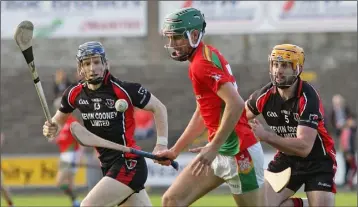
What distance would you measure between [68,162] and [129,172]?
7.51m

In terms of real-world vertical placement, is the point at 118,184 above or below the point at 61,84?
above

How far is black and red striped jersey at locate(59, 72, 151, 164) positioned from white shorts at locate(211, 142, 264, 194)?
3.91 ft

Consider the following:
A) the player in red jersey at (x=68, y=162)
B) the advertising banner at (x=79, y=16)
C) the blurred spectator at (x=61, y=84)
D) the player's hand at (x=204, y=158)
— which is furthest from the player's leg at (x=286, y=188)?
the advertising banner at (x=79, y=16)

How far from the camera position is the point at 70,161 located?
15.5 meters

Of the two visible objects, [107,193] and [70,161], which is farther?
[70,161]

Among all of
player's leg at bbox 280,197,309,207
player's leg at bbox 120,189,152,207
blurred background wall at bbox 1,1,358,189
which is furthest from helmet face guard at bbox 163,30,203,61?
blurred background wall at bbox 1,1,358,189

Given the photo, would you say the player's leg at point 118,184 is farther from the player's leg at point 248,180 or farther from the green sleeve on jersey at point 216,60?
the green sleeve on jersey at point 216,60

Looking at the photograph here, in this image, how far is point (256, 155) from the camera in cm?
736

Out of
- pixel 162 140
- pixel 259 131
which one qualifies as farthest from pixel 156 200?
pixel 259 131

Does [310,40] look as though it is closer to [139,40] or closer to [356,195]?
[139,40]

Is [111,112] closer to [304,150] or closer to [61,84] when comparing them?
[304,150]

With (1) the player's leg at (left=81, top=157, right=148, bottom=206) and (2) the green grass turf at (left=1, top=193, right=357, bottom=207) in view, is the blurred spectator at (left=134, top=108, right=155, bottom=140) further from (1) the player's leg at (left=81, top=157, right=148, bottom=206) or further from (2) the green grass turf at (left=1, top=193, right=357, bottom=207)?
(1) the player's leg at (left=81, top=157, right=148, bottom=206)

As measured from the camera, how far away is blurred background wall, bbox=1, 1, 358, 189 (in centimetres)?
1967

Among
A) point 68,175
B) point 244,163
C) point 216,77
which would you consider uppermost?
point 216,77
